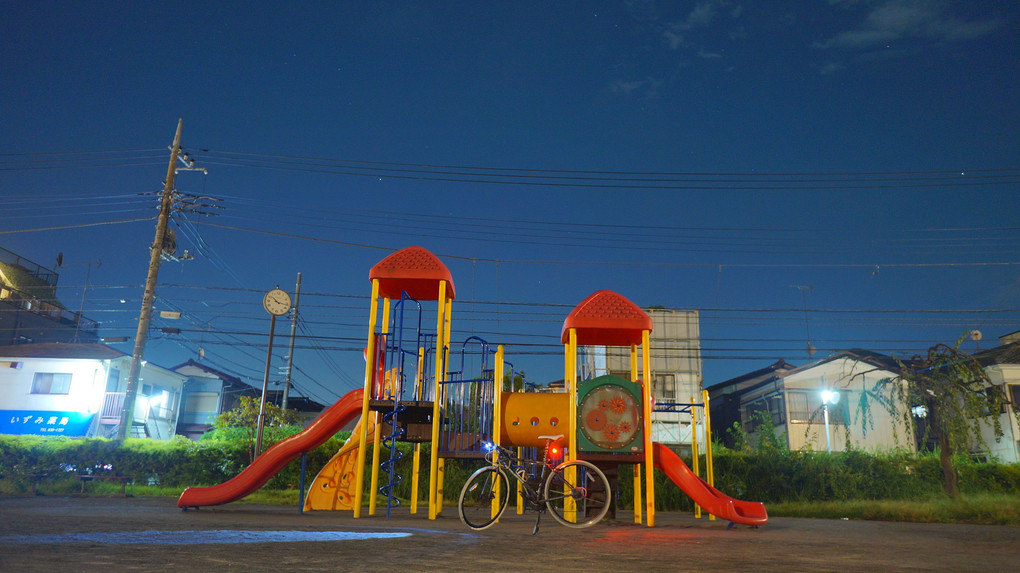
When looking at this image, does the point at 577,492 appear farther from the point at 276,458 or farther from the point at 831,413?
the point at 831,413

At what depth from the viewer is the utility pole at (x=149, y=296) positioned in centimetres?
1766

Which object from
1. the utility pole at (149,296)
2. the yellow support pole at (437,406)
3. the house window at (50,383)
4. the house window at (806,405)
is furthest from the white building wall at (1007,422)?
the house window at (50,383)

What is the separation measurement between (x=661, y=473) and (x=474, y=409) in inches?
283

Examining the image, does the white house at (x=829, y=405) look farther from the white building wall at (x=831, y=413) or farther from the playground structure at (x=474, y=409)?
the playground structure at (x=474, y=409)

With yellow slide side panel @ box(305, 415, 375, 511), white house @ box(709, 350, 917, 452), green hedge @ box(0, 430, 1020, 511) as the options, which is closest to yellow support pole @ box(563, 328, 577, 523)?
yellow slide side panel @ box(305, 415, 375, 511)

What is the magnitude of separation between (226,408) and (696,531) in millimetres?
34381

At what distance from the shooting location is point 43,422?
82.6ft

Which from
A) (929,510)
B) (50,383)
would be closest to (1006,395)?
(929,510)

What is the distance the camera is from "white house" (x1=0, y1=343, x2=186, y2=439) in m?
25.2

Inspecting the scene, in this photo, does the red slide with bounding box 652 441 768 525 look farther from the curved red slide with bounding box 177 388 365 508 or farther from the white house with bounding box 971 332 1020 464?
the white house with bounding box 971 332 1020 464

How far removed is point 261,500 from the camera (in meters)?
14.6

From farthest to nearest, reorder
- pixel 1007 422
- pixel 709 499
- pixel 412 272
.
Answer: pixel 1007 422 → pixel 412 272 → pixel 709 499

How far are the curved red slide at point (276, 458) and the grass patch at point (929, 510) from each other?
8872 millimetres

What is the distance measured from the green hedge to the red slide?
18.5ft
